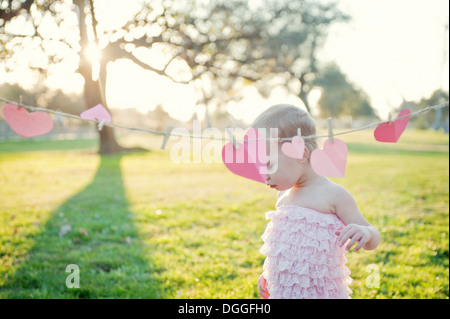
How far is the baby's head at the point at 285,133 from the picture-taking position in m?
1.59

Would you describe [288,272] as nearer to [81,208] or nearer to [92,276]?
[92,276]

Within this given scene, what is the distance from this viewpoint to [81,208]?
18.2 feet

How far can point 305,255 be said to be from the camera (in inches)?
66.3

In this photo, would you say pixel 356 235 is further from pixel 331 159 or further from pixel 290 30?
pixel 290 30

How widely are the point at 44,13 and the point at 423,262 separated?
4.19 metres

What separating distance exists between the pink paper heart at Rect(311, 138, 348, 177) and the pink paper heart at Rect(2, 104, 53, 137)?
123 cm

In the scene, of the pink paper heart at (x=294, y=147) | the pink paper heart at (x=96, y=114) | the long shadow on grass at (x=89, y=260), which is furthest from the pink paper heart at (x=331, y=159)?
the long shadow on grass at (x=89, y=260)

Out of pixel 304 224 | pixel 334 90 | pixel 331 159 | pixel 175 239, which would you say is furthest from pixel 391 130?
pixel 334 90

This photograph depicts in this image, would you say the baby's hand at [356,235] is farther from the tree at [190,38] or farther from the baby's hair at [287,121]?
the tree at [190,38]

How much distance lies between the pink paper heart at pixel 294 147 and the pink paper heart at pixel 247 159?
126 millimetres

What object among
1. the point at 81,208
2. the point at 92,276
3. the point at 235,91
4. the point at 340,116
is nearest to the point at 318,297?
the point at 92,276

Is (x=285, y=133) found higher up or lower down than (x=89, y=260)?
higher up

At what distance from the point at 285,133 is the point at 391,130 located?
0.49 metres

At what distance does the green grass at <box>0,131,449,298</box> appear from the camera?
2.87 m
